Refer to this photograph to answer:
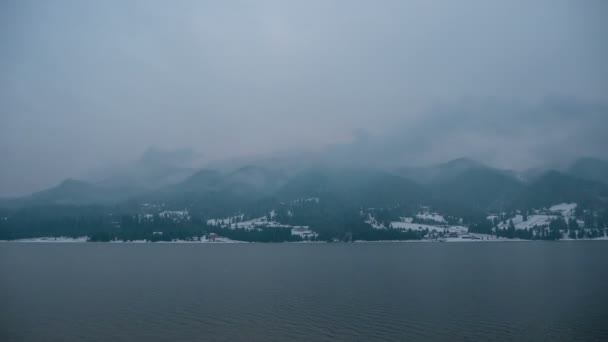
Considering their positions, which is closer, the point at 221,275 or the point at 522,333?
the point at 522,333

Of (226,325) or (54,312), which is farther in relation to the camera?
(54,312)

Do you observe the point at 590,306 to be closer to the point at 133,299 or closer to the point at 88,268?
the point at 133,299

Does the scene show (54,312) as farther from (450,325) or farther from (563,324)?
(563,324)

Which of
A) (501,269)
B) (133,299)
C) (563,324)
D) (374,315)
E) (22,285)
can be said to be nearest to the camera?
(563,324)

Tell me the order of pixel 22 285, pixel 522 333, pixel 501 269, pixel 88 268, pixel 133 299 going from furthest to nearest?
pixel 88 268
pixel 501 269
pixel 22 285
pixel 133 299
pixel 522 333

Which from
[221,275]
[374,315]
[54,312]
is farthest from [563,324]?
[221,275]

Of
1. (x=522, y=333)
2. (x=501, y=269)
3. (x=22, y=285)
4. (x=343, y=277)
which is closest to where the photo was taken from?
(x=522, y=333)

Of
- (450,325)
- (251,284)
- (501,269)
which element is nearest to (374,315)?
(450,325)

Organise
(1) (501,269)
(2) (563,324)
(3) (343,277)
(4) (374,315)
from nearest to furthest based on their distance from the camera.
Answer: (2) (563,324) < (4) (374,315) < (3) (343,277) < (1) (501,269)
